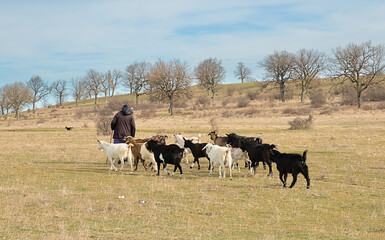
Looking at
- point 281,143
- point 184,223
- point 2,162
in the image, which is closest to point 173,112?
point 281,143

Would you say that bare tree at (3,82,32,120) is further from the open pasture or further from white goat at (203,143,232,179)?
white goat at (203,143,232,179)

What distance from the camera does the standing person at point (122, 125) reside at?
58.2 ft

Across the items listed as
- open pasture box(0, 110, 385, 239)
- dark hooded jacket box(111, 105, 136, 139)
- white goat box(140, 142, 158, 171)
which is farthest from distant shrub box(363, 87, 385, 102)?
white goat box(140, 142, 158, 171)

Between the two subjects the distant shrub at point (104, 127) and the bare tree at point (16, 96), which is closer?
the distant shrub at point (104, 127)

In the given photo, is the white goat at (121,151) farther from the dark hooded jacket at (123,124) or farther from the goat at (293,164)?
the goat at (293,164)

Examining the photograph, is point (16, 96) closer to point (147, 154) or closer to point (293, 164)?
point (147, 154)

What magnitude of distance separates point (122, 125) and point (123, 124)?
6cm

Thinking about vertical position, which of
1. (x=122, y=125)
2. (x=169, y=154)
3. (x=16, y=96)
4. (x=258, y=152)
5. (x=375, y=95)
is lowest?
(x=258, y=152)

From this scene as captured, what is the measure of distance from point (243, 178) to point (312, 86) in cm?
9914

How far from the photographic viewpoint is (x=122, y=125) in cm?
1781

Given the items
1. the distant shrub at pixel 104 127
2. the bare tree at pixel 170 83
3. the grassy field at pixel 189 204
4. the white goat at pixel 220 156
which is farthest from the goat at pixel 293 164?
the bare tree at pixel 170 83

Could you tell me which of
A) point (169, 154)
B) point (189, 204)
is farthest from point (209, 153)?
point (189, 204)

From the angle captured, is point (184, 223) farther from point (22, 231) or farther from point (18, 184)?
point (18, 184)

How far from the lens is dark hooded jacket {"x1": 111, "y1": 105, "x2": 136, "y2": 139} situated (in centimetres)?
1775
